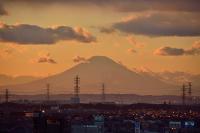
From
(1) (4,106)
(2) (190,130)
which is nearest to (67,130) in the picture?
(2) (190,130)

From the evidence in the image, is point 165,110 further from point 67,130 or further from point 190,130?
point 67,130

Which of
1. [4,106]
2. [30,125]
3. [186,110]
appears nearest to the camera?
[30,125]

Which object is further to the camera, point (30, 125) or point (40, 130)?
point (30, 125)

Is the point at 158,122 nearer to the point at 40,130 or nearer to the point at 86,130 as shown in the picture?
the point at 86,130

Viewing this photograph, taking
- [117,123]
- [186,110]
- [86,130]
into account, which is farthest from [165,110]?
[86,130]

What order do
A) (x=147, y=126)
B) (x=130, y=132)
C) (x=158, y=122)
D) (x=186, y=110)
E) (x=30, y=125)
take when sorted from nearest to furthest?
1. (x=30, y=125)
2. (x=130, y=132)
3. (x=147, y=126)
4. (x=158, y=122)
5. (x=186, y=110)

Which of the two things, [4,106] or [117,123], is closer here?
[117,123]

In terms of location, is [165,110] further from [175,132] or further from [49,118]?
[49,118]

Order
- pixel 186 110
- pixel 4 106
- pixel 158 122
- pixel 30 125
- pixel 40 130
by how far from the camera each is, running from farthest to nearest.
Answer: pixel 186 110 → pixel 4 106 → pixel 158 122 → pixel 30 125 → pixel 40 130

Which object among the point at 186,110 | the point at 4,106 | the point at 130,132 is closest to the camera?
the point at 130,132
